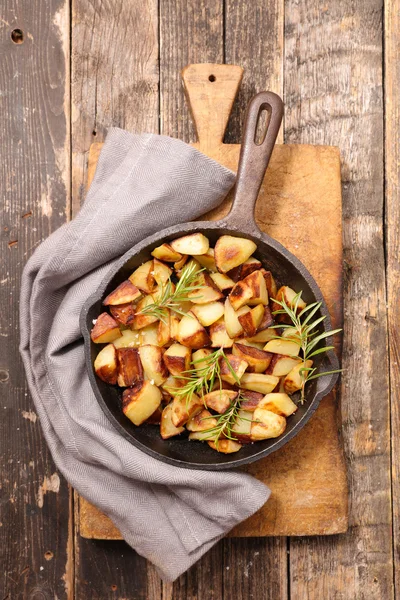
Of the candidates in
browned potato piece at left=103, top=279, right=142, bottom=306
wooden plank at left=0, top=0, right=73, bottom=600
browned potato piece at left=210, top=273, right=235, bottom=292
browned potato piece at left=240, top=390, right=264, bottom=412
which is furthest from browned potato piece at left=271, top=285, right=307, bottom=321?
wooden plank at left=0, top=0, right=73, bottom=600

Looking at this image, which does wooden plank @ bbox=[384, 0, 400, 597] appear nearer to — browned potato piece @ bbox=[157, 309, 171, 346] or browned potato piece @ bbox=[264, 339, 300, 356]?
browned potato piece @ bbox=[264, 339, 300, 356]

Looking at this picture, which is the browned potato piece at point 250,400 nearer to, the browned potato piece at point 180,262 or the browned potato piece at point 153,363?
the browned potato piece at point 153,363

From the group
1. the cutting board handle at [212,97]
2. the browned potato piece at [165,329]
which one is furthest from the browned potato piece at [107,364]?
the cutting board handle at [212,97]

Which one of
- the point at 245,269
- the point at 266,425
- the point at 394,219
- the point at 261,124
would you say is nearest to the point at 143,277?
the point at 245,269

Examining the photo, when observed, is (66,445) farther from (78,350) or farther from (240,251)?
(240,251)

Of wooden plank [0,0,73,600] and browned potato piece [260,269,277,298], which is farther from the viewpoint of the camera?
wooden plank [0,0,73,600]

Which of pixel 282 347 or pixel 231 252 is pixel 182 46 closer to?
pixel 231 252
